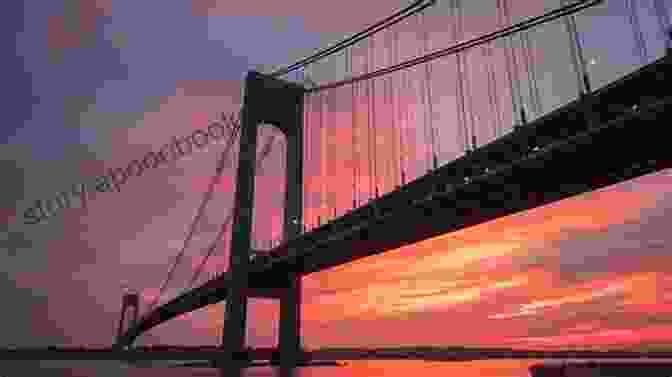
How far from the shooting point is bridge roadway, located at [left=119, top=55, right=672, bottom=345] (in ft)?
30.9

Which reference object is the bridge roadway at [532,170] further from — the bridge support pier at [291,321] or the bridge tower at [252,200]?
the bridge support pier at [291,321]

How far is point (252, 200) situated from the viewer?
21.6 metres

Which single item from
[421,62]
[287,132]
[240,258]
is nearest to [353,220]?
[240,258]

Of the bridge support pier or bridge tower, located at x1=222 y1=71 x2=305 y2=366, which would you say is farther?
the bridge support pier

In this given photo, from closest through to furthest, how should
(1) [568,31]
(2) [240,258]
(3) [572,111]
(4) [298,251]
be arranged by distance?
(3) [572,111]
(1) [568,31]
(4) [298,251]
(2) [240,258]

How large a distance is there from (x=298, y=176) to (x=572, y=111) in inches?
577

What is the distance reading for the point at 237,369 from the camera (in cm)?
1889

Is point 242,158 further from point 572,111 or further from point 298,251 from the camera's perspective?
point 572,111

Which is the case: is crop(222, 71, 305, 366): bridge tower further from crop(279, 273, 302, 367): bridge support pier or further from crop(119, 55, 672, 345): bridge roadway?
crop(119, 55, 672, 345): bridge roadway

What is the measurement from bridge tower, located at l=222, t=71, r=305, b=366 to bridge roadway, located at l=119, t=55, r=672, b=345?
4.47 metres

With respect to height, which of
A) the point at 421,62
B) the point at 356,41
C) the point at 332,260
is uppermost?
the point at 356,41

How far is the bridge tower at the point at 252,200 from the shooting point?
19.6 metres

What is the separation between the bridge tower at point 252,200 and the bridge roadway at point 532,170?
A: 4.47 metres

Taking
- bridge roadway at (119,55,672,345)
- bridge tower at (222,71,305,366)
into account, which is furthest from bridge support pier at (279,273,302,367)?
bridge roadway at (119,55,672,345)
